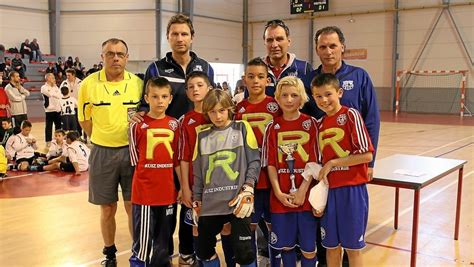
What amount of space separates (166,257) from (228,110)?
130cm

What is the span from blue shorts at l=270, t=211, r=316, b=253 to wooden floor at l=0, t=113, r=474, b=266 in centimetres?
122

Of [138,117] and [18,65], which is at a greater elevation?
[18,65]

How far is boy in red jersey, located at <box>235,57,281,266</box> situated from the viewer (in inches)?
132

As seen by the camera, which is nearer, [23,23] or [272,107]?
[272,107]

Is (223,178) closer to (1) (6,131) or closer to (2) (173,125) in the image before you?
(2) (173,125)

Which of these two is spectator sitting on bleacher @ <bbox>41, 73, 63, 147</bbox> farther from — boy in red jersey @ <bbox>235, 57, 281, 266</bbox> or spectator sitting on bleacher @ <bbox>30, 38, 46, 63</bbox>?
spectator sitting on bleacher @ <bbox>30, 38, 46, 63</bbox>

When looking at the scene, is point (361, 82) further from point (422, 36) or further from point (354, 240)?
point (422, 36)

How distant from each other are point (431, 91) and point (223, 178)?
20164mm

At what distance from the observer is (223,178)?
314 centimetres

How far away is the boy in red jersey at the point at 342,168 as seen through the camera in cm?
305

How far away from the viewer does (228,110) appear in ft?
10.6

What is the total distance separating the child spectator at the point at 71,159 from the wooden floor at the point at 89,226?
1.07 ft

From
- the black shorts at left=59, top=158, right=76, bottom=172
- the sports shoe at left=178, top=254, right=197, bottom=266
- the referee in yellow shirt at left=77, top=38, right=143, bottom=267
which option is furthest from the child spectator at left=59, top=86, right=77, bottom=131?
the sports shoe at left=178, top=254, right=197, bottom=266

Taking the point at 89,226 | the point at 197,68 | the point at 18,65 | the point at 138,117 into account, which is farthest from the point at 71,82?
the point at 138,117
